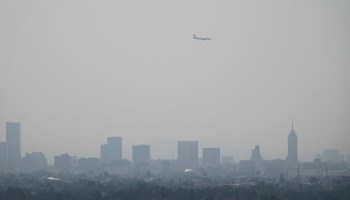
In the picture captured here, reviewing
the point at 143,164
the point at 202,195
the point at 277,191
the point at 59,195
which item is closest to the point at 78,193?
the point at 59,195

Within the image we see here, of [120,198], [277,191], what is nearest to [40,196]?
[120,198]

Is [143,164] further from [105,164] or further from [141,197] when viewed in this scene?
[141,197]

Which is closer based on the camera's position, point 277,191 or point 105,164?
point 277,191

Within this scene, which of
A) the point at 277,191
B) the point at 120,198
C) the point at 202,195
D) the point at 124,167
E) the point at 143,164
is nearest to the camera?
the point at 120,198

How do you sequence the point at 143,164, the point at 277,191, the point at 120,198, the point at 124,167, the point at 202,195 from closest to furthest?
the point at 120,198, the point at 202,195, the point at 277,191, the point at 124,167, the point at 143,164

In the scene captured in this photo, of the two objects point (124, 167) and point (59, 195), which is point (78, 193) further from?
point (124, 167)

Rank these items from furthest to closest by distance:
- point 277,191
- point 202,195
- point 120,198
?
point 277,191 < point 202,195 < point 120,198

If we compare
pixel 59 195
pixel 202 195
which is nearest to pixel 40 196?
pixel 59 195

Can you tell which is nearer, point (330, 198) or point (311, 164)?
point (330, 198)
